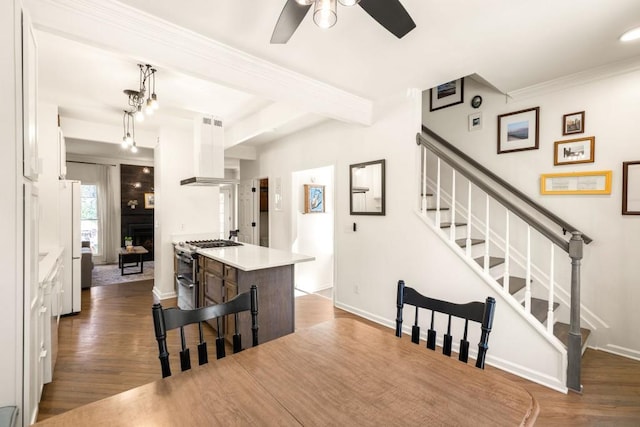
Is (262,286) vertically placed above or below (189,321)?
below

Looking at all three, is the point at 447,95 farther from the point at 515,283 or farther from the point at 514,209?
the point at 515,283

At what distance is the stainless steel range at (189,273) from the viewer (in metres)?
3.43

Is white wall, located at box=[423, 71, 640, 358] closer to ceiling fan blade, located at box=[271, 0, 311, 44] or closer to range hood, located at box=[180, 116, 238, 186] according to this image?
ceiling fan blade, located at box=[271, 0, 311, 44]

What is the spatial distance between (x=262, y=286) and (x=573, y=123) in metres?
3.28

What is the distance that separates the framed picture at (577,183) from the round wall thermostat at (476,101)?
1072mm

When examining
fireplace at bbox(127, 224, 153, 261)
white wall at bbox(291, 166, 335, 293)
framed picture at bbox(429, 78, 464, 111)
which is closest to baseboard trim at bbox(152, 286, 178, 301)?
white wall at bbox(291, 166, 335, 293)

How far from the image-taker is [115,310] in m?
3.91

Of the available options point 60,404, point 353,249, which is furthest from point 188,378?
point 353,249

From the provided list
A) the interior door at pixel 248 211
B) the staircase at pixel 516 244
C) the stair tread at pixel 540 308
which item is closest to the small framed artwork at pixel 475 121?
the staircase at pixel 516 244

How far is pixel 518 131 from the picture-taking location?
3.18 meters

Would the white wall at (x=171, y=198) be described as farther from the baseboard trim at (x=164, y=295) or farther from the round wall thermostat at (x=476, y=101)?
the round wall thermostat at (x=476, y=101)

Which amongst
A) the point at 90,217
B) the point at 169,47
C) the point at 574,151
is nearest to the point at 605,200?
the point at 574,151

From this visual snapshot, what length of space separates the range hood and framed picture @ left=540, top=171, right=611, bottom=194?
349 cm

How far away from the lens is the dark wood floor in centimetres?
194
